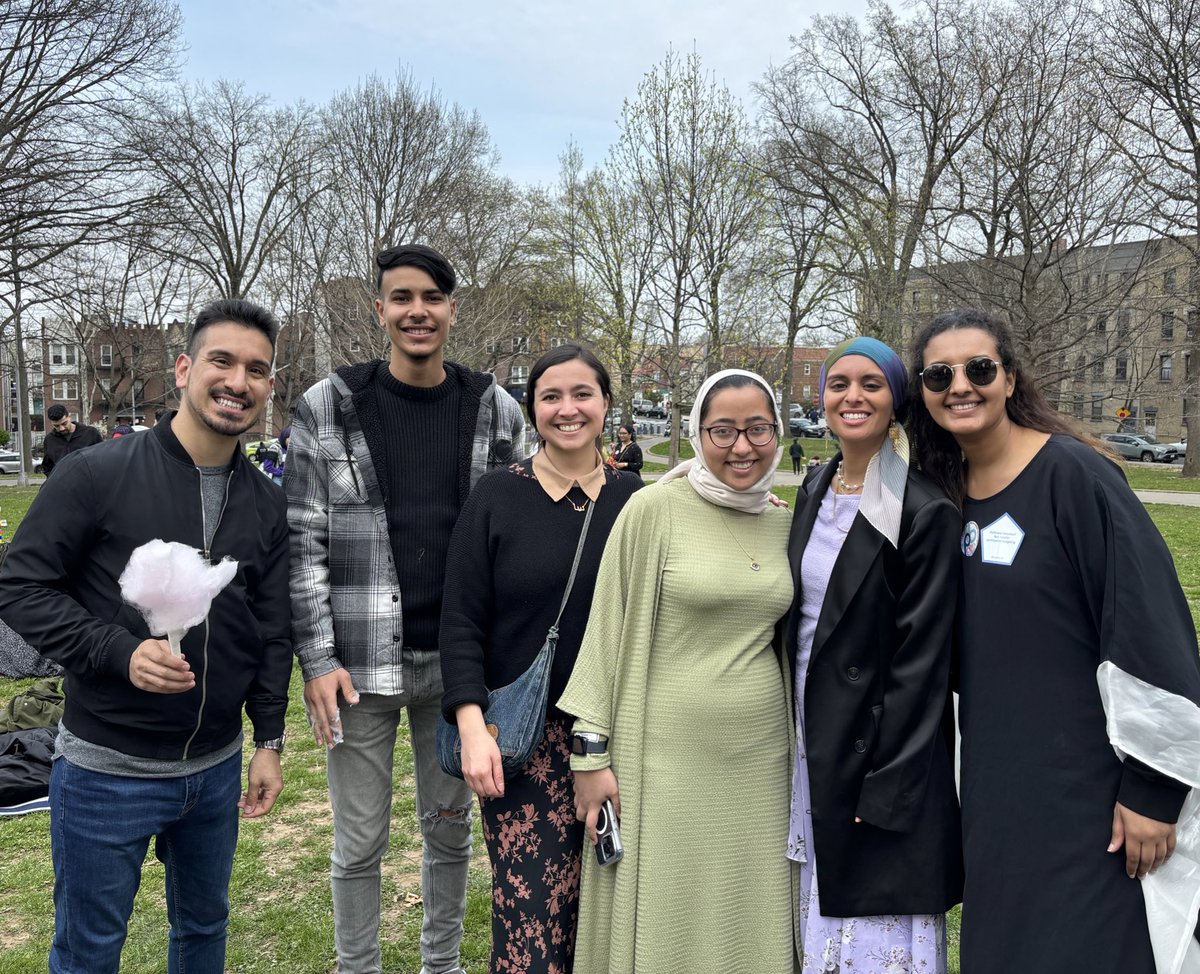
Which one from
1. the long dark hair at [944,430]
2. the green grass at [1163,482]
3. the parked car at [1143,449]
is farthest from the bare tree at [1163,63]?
the parked car at [1143,449]

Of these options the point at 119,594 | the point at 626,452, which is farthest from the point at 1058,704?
→ the point at 626,452

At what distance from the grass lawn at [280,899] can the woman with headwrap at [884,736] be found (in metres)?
1.37

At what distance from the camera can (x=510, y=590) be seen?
2447mm

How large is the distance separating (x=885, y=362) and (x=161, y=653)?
2066 millimetres

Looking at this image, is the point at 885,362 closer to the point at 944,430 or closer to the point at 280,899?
the point at 944,430

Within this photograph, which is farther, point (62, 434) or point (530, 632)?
point (62, 434)

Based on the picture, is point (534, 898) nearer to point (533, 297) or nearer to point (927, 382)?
point (927, 382)

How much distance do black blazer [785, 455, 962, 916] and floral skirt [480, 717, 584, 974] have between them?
709 mm

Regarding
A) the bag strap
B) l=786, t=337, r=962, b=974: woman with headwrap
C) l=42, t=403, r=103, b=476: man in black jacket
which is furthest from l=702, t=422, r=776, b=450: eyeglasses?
l=42, t=403, r=103, b=476: man in black jacket

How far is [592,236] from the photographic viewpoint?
19297 millimetres

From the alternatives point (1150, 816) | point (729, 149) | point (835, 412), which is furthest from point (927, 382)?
point (729, 149)

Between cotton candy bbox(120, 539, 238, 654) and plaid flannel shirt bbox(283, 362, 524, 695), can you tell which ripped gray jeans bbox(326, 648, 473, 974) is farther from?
cotton candy bbox(120, 539, 238, 654)

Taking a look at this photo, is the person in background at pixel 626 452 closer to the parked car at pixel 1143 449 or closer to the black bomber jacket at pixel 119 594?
the black bomber jacket at pixel 119 594

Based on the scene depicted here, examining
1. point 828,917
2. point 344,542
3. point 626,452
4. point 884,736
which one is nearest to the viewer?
point 884,736
